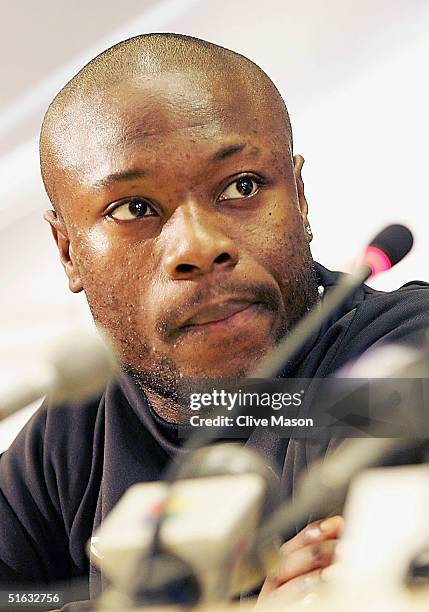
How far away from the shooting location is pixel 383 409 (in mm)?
790

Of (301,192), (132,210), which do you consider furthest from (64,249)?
(301,192)

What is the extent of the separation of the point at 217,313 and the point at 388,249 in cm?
20

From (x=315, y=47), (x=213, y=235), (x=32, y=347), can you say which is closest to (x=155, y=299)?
(x=213, y=235)

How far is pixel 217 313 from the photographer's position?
0.83m

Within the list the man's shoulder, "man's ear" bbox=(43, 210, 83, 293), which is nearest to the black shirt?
the man's shoulder

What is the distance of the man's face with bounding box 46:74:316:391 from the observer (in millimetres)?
828

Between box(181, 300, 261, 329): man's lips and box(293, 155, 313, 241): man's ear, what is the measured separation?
4.5 inches

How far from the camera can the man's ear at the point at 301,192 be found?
90 cm

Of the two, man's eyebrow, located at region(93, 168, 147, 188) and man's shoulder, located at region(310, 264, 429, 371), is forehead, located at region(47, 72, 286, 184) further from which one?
man's shoulder, located at region(310, 264, 429, 371)

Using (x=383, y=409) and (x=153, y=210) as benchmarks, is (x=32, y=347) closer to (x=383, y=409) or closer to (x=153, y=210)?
(x=153, y=210)

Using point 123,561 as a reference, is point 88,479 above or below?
above

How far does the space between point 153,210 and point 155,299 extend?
0.08m

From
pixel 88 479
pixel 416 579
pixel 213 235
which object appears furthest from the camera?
pixel 88 479

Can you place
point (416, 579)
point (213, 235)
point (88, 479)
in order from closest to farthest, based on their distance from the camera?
point (416, 579), point (213, 235), point (88, 479)
